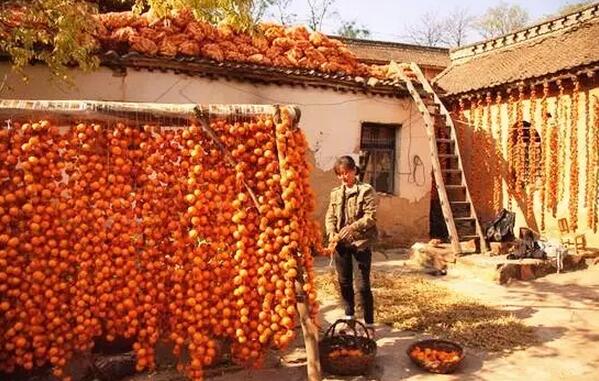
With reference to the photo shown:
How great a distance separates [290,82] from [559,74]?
17.7ft

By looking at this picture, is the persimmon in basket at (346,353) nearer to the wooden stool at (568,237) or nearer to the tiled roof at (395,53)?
the wooden stool at (568,237)

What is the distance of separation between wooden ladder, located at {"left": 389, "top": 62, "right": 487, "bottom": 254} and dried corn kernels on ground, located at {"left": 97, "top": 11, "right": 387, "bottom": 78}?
101 cm

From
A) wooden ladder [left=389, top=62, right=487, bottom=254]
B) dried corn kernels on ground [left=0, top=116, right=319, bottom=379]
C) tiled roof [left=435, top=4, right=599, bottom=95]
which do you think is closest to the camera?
dried corn kernels on ground [left=0, top=116, right=319, bottom=379]

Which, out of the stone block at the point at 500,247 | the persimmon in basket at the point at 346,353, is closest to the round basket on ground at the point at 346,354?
the persimmon in basket at the point at 346,353

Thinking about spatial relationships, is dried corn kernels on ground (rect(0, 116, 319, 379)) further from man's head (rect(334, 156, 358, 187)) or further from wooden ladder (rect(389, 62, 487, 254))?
wooden ladder (rect(389, 62, 487, 254))

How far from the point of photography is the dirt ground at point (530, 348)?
14.6ft

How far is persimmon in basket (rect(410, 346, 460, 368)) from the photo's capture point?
4.49m

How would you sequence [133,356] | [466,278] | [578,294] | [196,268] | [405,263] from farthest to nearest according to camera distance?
[405,263], [466,278], [578,294], [133,356], [196,268]

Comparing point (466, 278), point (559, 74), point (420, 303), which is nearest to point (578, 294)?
point (466, 278)

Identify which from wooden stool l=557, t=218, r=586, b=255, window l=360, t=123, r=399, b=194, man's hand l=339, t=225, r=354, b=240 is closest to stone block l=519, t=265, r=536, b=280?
wooden stool l=557, t=218, r=586, b=255

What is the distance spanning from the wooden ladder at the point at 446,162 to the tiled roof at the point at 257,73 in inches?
23.0

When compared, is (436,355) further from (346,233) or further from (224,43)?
(224,43)

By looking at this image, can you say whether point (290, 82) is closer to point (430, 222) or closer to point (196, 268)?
point (430, 222)

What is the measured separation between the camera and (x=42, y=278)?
3252 millimetres
